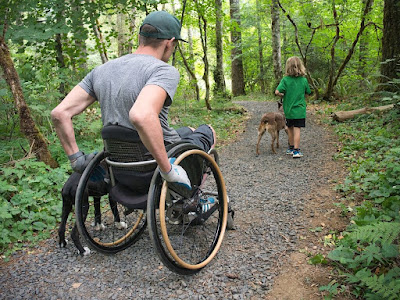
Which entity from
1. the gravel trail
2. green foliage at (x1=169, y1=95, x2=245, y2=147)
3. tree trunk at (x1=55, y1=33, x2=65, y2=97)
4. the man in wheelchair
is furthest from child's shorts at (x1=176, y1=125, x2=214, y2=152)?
tree trunk at (x1=55, y1=33, x2=65, y2=97)

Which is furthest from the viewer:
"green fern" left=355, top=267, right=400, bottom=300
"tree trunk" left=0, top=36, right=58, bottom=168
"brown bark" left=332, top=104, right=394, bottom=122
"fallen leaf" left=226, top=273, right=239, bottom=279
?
"brown bark" left=332, top=104, right=394, bottom=122

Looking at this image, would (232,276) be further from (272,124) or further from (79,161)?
(272,124)

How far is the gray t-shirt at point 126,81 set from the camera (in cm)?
227

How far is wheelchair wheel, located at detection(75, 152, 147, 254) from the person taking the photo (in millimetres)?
2609

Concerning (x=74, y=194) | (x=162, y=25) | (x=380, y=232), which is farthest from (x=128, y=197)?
(x=380, y=232)

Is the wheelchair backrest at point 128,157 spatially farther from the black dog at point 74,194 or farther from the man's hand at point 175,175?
the black dog at point 74,194

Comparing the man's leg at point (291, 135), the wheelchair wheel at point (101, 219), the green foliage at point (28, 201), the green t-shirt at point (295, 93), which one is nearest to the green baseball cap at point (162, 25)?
the wheelchair wheel at point (101, 219)

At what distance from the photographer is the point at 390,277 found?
2059mm

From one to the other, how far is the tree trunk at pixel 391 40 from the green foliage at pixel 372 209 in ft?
3.64

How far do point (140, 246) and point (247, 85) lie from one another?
21.9 metres

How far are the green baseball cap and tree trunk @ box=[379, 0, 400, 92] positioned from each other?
22.2 ft

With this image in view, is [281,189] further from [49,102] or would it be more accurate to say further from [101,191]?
[49,102]

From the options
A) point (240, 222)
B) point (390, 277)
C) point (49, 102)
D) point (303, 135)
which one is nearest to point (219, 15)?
point (303, 135)

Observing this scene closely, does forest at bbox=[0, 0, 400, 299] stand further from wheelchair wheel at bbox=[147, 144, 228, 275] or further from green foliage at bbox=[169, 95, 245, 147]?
wheelchair wheel at bbox=[147, 144, 228, 275]
